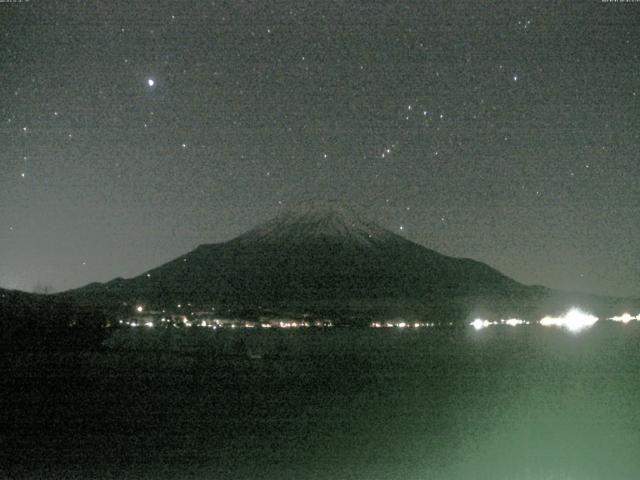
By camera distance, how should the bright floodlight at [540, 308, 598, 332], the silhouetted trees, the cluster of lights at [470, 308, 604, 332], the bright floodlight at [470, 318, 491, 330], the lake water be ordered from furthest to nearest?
1. the bright floodlight at [470, 318, 491, 330]
2. the cluster of lights at [470, 308, 604, 332]
3. the bright floodlight at [540, 308, 598, 332]
4. the silhouetted trees
5. the lake water

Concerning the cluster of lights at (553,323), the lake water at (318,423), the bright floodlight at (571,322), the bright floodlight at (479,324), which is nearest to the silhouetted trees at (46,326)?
the lake water at (318,423)

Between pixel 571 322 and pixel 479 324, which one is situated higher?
pixel 571 322

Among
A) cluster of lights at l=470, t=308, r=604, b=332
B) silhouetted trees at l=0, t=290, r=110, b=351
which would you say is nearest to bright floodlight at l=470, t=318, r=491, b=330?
cluster of lights at l=470, t=308, r=604, b=332

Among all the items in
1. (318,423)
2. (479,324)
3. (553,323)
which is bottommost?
(318,423)

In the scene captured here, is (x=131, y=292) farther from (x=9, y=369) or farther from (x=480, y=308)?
(x=9, y=369)

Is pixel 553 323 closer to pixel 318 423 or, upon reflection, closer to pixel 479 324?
pixel 479 324

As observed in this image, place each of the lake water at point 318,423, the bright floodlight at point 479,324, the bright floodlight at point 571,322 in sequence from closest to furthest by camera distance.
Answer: the lake water at point 318,423, the bright floodlight at point 571,322, the bright floodlight at point 479,324

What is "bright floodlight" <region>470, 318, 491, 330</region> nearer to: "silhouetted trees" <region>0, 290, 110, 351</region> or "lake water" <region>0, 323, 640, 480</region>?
"silhouetted trees" <region>0, 290, 110, 351</region>

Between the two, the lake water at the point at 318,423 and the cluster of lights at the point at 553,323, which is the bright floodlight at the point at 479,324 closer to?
the cluster of lights at the point at 553,323

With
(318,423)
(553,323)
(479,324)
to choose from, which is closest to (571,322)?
(553,323)
